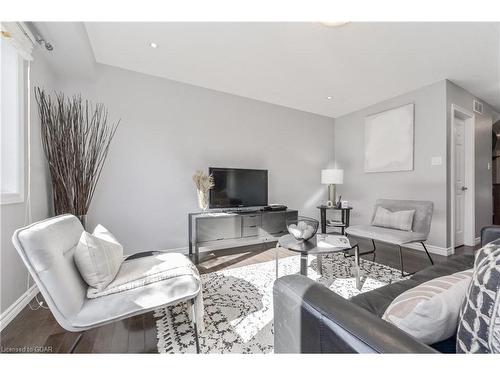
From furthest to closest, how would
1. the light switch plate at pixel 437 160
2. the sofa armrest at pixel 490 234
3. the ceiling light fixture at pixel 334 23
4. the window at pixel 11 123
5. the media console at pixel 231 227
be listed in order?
the light switch plate at pixel 437 160
the media console at pixel 231 227
the ceiling light fixture at pixel 334 23
the window at pixel 11 123
the sofa armrest at pixel 490 234

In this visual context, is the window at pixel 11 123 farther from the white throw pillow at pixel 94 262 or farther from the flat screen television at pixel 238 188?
the flat screen television at pixel 238 188

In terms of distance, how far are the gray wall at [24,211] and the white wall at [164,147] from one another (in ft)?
1.41

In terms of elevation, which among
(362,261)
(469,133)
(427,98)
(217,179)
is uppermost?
(427,98)

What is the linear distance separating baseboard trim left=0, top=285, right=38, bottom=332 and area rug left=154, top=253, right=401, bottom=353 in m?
0.97

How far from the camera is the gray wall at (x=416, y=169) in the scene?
2.96 meters

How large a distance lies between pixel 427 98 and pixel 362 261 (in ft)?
8.22

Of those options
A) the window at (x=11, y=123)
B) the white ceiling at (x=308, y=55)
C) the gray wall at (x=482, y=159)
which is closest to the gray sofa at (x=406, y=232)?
the white ceiling at (x=308, y=55)

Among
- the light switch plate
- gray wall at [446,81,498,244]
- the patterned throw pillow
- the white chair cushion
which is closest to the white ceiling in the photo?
gray wall at [446,81,498,244]

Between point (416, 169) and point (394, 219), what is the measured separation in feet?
3.74

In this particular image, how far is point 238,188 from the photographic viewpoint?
317 centimetres

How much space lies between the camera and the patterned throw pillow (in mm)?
509

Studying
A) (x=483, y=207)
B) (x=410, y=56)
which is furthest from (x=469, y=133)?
(x=410, y=56)
